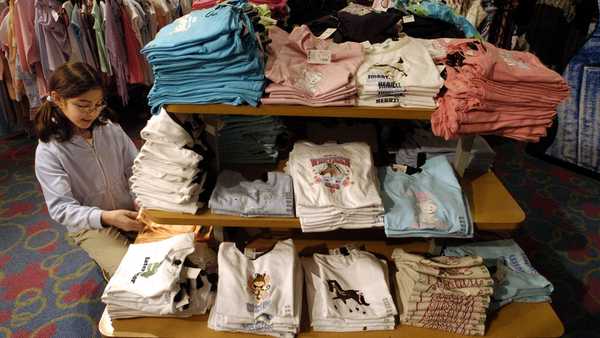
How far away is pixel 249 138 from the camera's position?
1.66 m

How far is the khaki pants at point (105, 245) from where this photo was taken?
1894 mm

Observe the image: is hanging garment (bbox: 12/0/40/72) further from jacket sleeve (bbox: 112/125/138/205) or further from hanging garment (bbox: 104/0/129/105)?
jacket sleeve (bbox: 112/125/138/205)

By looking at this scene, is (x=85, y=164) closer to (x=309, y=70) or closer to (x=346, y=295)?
(x=309, y=70)

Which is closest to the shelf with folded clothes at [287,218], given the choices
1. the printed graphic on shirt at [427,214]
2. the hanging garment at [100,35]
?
the printed graphic on shirt at [427,214]

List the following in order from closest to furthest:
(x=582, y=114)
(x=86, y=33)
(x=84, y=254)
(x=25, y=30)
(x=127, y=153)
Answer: (x=127, y=153), (x=84, y=254), (x=25, y=30), (x=86, y=33), (x=582, y=114)

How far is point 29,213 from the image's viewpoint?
282 centimetres

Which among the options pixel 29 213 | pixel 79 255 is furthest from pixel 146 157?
pixel 29 213

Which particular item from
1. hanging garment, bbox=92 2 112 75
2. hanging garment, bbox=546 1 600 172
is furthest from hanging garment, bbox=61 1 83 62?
hanging garment, bbox=546 1 600 172

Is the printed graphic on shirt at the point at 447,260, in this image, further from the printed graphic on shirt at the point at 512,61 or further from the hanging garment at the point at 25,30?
the hanging garment at the point at 25,30

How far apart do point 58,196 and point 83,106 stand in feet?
1.33

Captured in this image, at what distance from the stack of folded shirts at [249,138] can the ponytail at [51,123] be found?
68 cm

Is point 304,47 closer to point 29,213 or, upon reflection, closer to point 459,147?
point 459,147

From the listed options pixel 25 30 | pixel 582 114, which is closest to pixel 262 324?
pixel 25 30

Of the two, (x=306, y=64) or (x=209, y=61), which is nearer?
(x=209, y=61)
